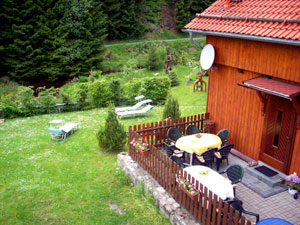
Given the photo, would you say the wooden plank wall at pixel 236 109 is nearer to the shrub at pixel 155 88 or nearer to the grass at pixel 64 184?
the grass at pixel 64 184

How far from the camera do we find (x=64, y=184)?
8.24 metres

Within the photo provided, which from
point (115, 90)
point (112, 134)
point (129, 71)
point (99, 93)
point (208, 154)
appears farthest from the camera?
point (129, 71)

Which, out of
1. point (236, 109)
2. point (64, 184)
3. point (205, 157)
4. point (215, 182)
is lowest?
point (64, 184)

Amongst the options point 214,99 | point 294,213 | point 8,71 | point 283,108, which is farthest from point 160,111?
point 8,71

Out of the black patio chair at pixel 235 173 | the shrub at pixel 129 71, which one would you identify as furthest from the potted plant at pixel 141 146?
the shrub at pixel 129 71

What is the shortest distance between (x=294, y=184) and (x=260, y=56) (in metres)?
3.53

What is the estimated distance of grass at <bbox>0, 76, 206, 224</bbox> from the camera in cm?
683

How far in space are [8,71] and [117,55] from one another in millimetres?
12784

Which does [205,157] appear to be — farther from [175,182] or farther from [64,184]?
[64,184]

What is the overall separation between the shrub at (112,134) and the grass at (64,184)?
384 millimetres

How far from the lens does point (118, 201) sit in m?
7.43

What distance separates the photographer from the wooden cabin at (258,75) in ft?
22.6

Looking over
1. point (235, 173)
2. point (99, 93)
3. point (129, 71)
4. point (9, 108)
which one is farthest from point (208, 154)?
point (129, 71)

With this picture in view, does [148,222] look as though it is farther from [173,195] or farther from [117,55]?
[117,55]
